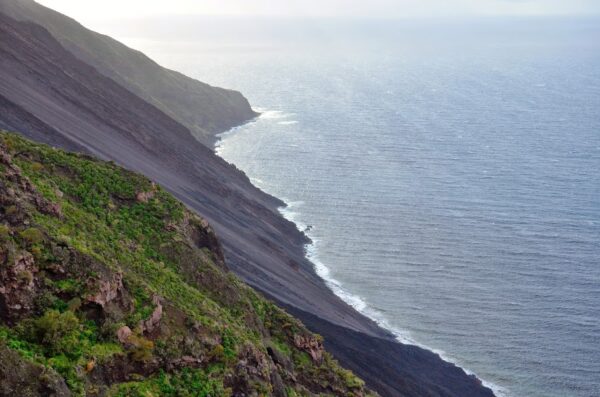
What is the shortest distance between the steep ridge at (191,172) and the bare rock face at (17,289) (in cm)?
2625

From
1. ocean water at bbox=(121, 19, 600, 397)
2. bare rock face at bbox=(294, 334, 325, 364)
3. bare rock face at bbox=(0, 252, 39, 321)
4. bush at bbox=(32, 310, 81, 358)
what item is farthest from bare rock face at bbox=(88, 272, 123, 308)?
ocean water at bbox=(121, 19, 600, 397)

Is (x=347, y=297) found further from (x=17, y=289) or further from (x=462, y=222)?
(x=17, y=289)

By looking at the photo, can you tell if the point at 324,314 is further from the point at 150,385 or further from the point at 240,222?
the point at 150,385

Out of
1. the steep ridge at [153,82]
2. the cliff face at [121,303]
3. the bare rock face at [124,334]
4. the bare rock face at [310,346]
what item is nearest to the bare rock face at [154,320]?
the cliff face at [121,303]

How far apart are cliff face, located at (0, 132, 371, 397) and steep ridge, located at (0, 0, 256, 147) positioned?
84.2 metres

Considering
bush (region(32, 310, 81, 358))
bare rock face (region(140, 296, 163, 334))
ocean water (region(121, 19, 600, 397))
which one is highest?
ocean water (region(121, 19, 600, 397))

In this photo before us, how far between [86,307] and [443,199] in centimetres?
7582

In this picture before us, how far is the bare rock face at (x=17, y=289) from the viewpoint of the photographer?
63.0ft

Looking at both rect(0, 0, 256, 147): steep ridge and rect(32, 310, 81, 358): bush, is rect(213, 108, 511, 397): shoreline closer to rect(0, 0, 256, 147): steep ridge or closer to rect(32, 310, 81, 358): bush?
rect(32, 310, 81, 358): bush

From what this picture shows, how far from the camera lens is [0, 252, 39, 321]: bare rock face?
19.2 meters

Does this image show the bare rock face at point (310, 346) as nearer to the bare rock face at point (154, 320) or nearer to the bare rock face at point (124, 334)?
the bare rock face at point (154, 320)

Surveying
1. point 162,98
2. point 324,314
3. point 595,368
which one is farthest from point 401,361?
point 162,98

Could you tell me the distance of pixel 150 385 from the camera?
21.0m

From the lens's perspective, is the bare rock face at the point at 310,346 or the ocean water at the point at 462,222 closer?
the bare rock face at the point at 310,346
